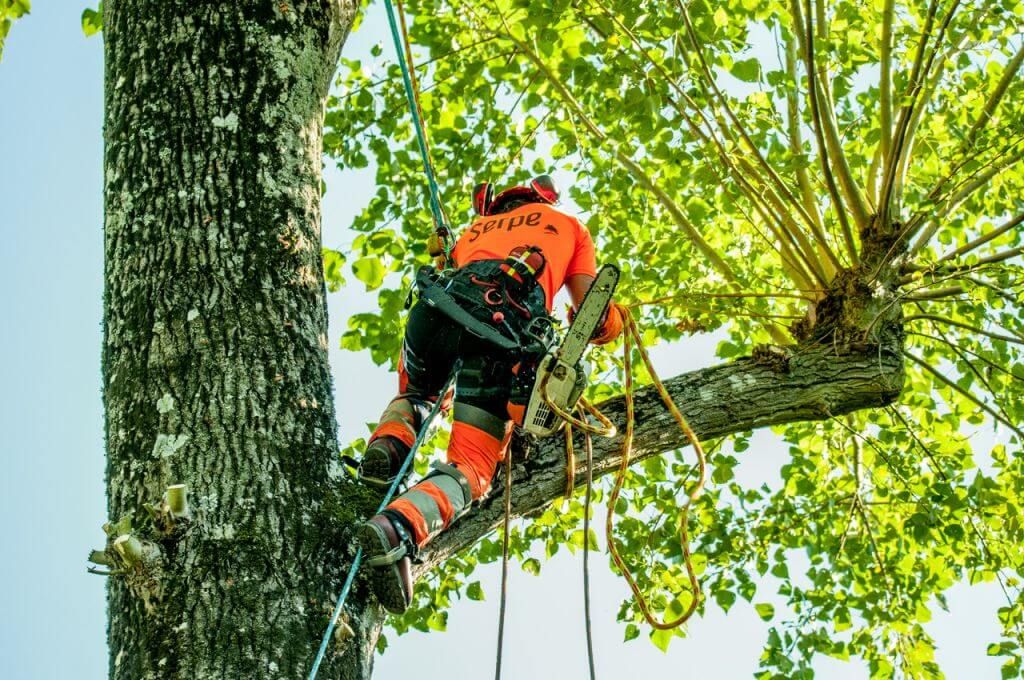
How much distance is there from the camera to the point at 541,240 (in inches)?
160

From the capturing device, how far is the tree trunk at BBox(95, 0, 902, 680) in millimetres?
2639

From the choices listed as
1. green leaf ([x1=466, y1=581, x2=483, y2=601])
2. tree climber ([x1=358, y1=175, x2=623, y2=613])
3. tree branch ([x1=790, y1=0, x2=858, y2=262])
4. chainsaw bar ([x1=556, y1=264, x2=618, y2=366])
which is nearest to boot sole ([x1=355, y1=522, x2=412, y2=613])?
tree climber ([x1=358, y1=175, x2=623, y2=613])

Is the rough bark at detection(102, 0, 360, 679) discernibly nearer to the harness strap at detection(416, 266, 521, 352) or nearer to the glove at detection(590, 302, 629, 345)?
the harness strap at detection(416, 266, 521, 352)

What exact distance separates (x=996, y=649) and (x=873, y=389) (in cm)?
192

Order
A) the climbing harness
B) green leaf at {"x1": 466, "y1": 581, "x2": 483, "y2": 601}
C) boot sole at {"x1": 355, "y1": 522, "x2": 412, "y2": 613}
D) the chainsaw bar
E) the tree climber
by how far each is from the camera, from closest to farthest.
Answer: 1. the climbing harness
2. boot sole at {"x1": 355, "y1": 522, "x2": 412, "y2": 613}
3. the tree climber
4. the chainsaw bar
5. green leaf at {"x1": 466, "y1": 581, "x2": 483, "y2": 601}

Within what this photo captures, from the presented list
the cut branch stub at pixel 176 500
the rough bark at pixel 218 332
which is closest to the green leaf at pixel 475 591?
the rough bark at pixel 218 332

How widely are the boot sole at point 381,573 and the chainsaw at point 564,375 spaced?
2.42 feet

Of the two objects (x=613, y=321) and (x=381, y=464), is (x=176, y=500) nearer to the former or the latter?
(x=381, y=464)

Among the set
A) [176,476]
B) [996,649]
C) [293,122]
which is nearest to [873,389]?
[996,649]

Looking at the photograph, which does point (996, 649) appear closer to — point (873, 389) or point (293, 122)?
point (873, 389)

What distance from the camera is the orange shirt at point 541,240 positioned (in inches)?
159

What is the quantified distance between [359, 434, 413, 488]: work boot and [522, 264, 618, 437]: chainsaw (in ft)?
1.45

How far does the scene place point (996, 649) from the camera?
203 inches

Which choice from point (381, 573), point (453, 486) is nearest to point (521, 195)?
point (453, 486)
